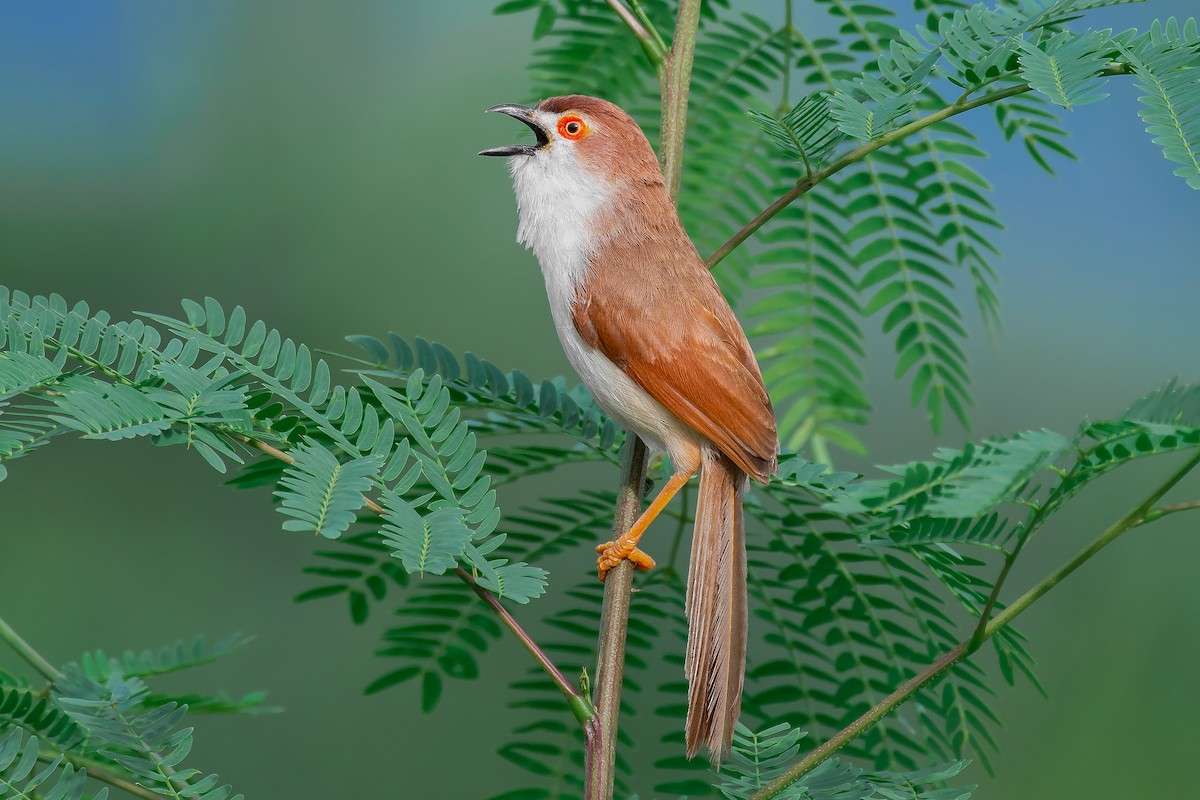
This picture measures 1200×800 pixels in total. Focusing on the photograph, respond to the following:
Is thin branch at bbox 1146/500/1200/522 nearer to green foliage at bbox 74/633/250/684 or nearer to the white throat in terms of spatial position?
the white throat

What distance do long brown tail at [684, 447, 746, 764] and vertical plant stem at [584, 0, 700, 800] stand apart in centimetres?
8

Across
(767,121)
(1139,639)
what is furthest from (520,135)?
(1139,639)

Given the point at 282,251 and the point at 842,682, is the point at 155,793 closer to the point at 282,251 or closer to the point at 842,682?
the point at 842,682

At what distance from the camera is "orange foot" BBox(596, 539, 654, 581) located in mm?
1059

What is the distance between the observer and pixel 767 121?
973mm

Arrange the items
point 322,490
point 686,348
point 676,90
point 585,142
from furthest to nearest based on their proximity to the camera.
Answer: point 585,142, point 686,348, point 676,90, point 322,490

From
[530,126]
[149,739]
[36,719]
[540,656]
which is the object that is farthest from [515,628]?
[530,126]

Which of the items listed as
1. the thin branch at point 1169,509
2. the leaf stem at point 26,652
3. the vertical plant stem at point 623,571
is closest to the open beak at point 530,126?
the vertical plant stem at point 623,571

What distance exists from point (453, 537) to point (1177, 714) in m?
2.10

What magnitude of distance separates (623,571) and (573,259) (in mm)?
476

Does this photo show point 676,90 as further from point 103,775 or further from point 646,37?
point 103,775

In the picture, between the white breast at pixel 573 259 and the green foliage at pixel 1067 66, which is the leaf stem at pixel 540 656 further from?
the green foliage at pixel 1067 66

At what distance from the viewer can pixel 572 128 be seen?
1450 millimetres

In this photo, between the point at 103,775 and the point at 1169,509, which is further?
the point at 103,775
